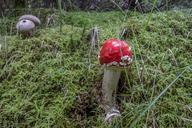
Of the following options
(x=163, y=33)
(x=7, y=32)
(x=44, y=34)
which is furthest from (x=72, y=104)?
(x=7, y=32)

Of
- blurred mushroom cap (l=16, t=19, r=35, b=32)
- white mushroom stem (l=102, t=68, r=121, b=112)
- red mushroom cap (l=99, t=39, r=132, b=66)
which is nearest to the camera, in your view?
red mushroom cap (l=99, t=39, r=132, b=66)

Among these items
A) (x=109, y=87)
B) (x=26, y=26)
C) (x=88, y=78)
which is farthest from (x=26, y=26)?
(x=109, y=87)

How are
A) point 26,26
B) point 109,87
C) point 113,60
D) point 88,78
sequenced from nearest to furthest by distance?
point 113,60 → point 109,87 → point 88,78 → point 26,26

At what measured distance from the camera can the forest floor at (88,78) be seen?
1.69 m

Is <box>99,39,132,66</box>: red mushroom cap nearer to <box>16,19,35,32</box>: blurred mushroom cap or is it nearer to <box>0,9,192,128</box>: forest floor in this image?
<box>0,9,192,128</box>: forest floor

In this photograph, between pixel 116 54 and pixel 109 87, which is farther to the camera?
pixel 109 87

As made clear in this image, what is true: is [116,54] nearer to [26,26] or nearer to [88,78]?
[88,78]

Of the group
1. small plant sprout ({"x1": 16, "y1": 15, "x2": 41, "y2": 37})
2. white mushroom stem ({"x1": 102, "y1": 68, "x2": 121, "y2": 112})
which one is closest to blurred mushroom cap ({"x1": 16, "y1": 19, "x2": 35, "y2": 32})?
small plant sprout ({"x1": 16, "y1": 15, "x2": 41, "y2": 37})

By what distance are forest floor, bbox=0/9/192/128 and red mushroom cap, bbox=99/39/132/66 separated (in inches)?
4.9

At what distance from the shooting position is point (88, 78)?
1.86 m

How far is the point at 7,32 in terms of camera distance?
2561 millimetres

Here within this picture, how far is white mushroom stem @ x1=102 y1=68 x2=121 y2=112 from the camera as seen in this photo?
167 centimetres

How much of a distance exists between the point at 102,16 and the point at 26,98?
115cm

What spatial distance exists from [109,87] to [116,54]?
26 centimetres
